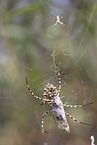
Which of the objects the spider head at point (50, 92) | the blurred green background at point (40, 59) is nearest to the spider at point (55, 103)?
the spider head at point (50, 92)

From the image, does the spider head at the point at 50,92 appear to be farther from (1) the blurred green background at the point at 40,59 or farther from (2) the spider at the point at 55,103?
(1) the blurred green background at the point at 40,59

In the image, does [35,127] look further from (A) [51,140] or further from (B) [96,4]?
(B) [96,4]

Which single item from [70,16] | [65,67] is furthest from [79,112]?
[70,16]

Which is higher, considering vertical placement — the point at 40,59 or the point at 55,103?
the point at 55,103

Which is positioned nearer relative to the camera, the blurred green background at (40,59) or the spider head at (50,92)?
the spider head at (50,92)

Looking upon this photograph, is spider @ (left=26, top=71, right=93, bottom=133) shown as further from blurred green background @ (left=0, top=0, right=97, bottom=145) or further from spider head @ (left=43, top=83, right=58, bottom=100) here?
blurred green background @ (left=0, top=0, right=97, bottom=145)

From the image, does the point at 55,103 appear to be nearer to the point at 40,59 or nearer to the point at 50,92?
the point at 50,92

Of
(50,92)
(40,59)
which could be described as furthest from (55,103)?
(40,59)

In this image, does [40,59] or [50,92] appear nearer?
[50,92]
